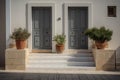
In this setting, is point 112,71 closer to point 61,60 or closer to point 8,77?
point 61,60

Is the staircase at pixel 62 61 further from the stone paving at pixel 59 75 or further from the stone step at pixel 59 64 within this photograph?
the stone paving at pixel 59 75

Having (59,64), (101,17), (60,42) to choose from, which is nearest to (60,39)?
(60,42)

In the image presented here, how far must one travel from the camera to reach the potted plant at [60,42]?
684 inches

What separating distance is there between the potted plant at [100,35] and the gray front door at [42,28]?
225 cm

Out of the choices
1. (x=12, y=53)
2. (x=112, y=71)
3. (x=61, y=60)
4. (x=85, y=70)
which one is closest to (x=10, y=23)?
(x=12, y=53)

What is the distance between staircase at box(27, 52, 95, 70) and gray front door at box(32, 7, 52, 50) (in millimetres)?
887

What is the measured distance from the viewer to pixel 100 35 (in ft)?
54.5

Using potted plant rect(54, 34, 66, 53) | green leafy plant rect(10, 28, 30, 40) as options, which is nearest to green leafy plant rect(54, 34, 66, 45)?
potted plant rect(54, 34, 66, 53)

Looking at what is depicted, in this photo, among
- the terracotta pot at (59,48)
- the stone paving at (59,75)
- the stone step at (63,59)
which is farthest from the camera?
the terracotta pot at (59,48)

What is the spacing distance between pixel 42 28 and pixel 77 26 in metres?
1.82

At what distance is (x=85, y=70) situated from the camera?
1630 cm

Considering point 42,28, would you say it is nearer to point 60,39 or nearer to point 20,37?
point 60,39

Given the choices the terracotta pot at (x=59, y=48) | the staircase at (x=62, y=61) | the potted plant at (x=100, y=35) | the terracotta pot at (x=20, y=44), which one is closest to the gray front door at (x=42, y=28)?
the terracotta pot at (x=59, y=48)

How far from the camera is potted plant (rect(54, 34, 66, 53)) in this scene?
17375 millimetres
